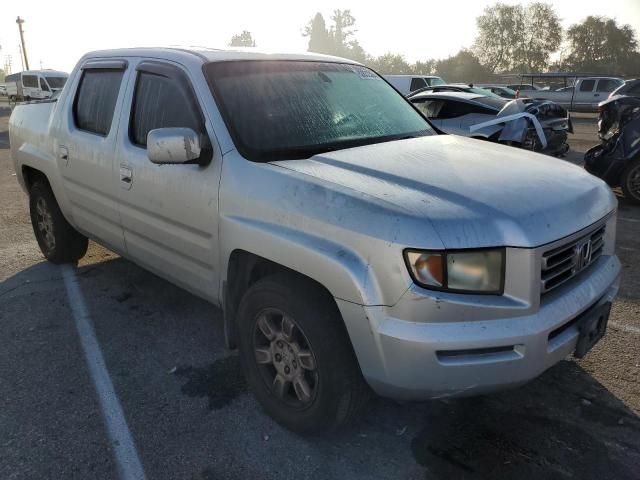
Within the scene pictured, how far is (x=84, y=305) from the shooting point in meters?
4.23

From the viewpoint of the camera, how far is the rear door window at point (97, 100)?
Answer: 3.74 meters

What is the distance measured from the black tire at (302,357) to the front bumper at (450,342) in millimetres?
147

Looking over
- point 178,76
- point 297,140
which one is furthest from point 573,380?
point 178,76

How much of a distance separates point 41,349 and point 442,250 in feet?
9.32

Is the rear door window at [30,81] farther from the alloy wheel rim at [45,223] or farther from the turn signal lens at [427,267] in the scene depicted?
the turn signal lens at [427,267]

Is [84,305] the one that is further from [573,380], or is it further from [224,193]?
[573,380]

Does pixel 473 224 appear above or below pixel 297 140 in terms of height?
below

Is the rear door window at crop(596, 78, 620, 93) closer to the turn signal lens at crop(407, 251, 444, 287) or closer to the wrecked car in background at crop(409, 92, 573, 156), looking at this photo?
the wrecked car in background at crop(409, 92, 573, 156)

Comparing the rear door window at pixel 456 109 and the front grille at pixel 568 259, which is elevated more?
the rear door window at pixel 456 109

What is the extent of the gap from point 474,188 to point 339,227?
2.09ft

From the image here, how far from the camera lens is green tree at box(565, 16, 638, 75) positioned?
203ft

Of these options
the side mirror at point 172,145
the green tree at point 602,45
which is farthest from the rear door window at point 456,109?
the green tree at point 602,45

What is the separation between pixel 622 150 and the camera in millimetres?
7379

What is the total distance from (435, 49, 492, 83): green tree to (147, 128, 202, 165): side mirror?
61.6 m
